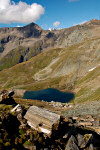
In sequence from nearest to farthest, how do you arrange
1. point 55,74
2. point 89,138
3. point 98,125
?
1. point 89,138
2. point 98,125
3. point 55,74

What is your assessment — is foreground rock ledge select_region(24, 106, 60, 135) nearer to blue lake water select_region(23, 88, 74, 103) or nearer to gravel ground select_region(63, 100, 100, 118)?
gravel ground select_region(63, 100, 100, 118)

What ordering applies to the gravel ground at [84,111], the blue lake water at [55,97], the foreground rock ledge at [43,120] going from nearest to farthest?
the foreground rock ledge at [43,120], the gravel ground at [84,111], the blue lake water at [55,97]

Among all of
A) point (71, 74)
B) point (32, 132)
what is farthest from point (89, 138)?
point (71, 74)

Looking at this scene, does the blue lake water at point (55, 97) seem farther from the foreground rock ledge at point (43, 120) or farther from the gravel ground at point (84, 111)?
the foreground rock ledge at point (43, 120)

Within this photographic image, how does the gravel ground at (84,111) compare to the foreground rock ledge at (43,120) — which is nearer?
the foreground rock ledge at (43,120)

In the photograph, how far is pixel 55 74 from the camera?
190250mm

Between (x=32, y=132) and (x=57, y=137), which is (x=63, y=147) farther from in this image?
(x=32, y=132)

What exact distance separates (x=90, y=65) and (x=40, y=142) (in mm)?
152423

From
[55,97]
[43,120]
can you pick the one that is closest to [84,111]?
[43,120]

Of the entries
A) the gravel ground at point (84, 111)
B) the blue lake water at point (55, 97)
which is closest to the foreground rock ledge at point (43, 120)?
the gravel ground at point (84, 111)

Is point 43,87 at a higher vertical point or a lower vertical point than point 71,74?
lower

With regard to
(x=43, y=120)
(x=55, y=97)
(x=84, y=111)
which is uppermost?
(x=43, y=120)

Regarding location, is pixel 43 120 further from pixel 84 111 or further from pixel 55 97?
pixel 55 97

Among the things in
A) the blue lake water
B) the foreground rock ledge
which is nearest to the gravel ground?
the foreground rock ledge
